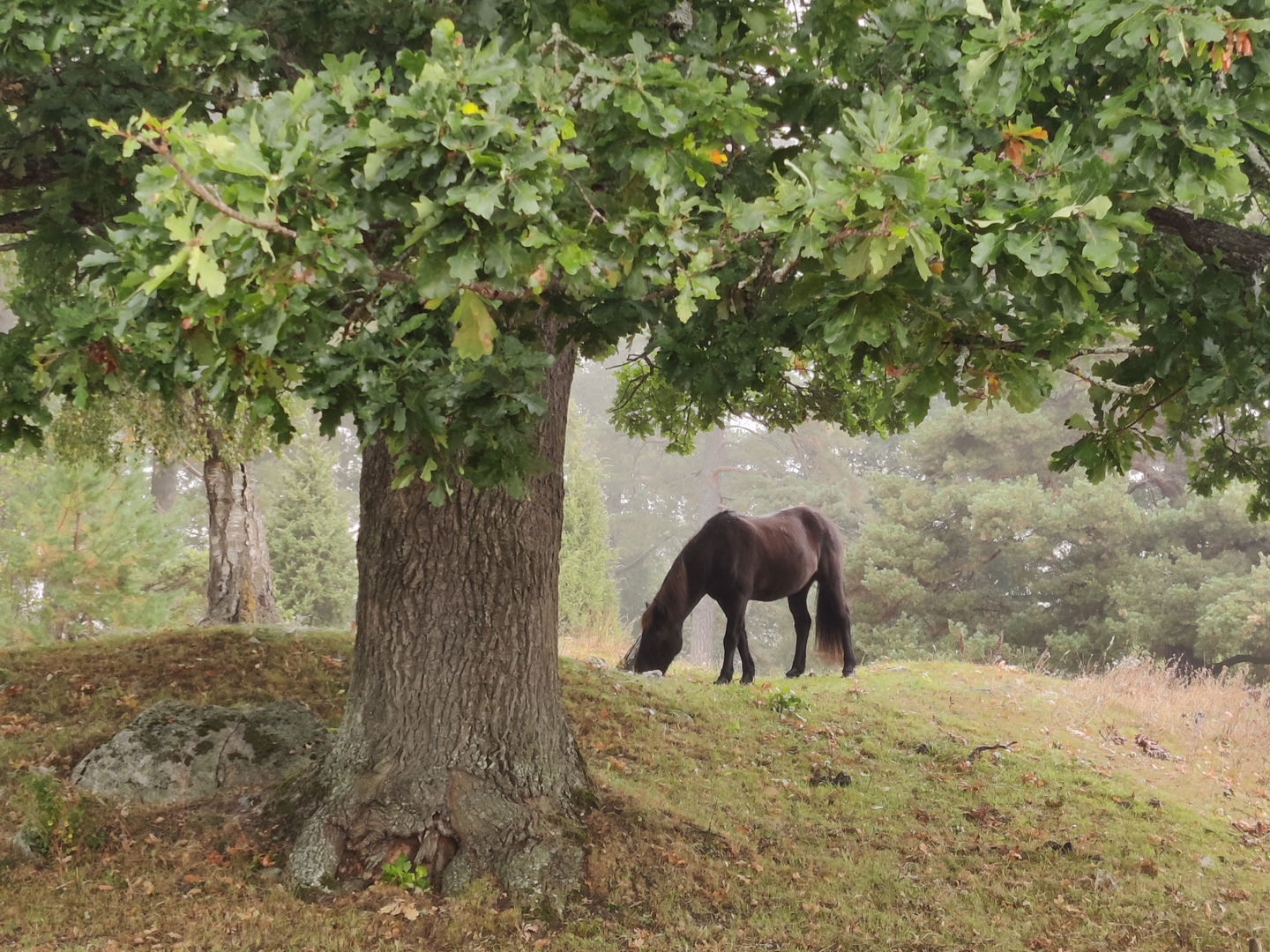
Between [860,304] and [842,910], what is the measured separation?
3949 mm

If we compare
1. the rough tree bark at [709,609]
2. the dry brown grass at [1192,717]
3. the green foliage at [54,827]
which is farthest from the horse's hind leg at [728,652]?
the rough tree bark at [709,609]

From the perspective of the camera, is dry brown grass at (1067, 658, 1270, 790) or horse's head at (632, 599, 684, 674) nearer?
dry brown grass at (1067, 658, 1270, 790)

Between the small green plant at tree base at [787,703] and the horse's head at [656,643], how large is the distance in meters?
1.67

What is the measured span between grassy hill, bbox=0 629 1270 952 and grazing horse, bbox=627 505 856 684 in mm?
1296

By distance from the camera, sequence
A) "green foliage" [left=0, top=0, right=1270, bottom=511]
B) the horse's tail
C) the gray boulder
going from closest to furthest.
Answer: "green foliage" [left=0, top=0, right=1270, bottom=511] → the gray boulder → the horse's tail

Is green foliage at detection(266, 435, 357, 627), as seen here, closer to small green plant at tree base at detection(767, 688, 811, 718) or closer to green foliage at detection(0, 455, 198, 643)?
green foliage at detection(0, 455, 198, 643)

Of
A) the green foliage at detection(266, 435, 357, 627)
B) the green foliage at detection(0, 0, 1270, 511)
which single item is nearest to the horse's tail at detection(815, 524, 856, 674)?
the green foliage at detection(0, 0, 1270, 511)

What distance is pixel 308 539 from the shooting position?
20297 millimetres

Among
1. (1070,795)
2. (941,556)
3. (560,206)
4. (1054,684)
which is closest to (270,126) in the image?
(560,206)

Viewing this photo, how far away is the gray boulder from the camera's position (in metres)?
6.12

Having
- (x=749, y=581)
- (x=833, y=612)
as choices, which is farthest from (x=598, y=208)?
(x=833, y=612)

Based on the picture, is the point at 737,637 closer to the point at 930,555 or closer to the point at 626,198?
the point at 626,198

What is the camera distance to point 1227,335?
423cm

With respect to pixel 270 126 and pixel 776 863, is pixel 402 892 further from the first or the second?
pixel 270 126
